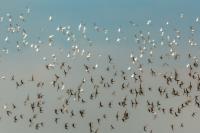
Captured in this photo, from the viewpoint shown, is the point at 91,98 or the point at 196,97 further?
the point at 196,97
